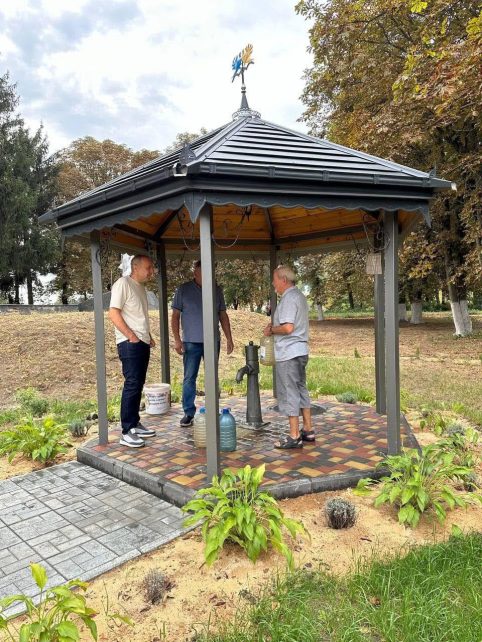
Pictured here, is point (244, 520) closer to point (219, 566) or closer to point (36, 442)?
point (219, 566)

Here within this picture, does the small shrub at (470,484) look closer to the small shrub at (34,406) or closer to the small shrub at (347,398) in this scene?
the small shrub at (347,398)

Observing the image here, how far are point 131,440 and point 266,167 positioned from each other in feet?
9.48

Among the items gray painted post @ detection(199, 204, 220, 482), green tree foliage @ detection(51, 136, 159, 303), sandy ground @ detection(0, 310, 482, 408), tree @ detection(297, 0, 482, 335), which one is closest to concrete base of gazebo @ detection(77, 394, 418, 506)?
gray painted post @ detection(199, 204, 220, 482)

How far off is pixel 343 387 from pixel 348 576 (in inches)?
200

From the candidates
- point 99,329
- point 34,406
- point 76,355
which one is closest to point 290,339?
point 99,329

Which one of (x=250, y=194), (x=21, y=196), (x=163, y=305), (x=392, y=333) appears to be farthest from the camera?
(x=21, y=196)

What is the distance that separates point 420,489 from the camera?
115 inches

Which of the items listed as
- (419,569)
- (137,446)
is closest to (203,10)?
(137,446)

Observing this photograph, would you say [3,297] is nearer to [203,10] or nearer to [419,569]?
[203,10]

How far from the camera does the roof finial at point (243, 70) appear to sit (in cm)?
421

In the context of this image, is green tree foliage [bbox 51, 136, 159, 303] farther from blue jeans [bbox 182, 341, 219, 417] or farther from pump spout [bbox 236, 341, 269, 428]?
pump spout [bbox 236, 341, 269, 428]

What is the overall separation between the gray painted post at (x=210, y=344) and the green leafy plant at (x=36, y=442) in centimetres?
189

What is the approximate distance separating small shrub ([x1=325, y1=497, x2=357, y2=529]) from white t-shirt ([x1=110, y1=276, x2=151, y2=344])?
2.33m

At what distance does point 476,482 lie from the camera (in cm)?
356
